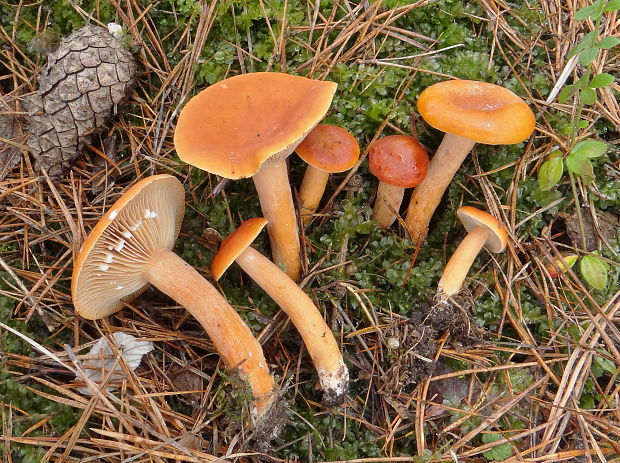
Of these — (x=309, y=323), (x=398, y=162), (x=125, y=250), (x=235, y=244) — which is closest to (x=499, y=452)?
(x=309, y=323)

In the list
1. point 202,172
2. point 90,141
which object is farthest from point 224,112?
point 90,141

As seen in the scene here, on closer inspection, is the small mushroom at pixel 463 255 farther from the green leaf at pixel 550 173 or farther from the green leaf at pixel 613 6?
the green leaf at pixel 613 6

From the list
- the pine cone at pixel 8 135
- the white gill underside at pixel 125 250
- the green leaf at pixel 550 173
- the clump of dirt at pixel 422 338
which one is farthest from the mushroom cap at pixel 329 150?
the pine cone at pixel 8 135

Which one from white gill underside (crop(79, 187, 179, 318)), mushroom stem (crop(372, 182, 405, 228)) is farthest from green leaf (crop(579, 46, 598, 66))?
white gill underside (crop(79, 187, 179, 318))

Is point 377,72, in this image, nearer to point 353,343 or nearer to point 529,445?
point 353,343

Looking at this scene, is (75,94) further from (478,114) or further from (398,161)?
(478,114)
